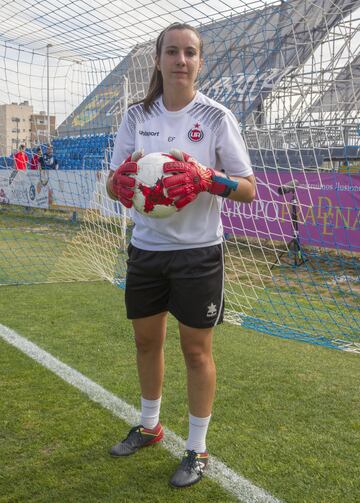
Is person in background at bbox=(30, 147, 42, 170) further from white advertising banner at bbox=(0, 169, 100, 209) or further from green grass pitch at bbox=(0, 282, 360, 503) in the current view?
green grass pitch at bbox=(0, 282, 360, 503)

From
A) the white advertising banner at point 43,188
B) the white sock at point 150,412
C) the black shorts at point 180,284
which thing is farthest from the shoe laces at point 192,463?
the white advertising banner at point 43,188

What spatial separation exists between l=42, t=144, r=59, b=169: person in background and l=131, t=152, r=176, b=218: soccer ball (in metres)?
7.35

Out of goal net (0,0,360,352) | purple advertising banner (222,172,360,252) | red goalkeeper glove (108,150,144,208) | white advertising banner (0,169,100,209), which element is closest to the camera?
red goalkeeper glove (108,150,144,208)

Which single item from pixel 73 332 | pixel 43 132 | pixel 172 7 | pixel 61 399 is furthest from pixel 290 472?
pixel 43 132

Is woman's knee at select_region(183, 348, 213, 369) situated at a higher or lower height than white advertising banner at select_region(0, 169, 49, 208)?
higher

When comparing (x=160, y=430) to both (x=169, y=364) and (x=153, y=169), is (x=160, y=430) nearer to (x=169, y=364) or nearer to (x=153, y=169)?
(x=169, y=364)

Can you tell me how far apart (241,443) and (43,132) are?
7.63 m

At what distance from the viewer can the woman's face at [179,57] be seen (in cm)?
196

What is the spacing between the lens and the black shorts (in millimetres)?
2029

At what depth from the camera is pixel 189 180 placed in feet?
6.00

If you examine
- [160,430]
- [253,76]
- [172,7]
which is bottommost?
[160,430]

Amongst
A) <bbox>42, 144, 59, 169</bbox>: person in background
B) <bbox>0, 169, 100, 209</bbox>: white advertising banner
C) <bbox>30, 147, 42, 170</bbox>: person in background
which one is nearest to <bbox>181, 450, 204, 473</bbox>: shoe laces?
<bbox>0, 169, 100, 209</bbox>: white advertising banner

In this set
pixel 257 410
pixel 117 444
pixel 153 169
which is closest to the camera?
pixel 153 169

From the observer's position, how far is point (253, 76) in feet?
16.6
